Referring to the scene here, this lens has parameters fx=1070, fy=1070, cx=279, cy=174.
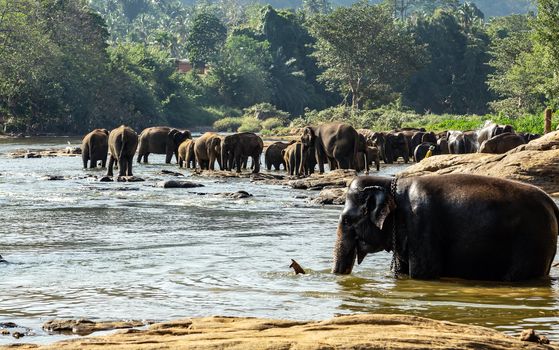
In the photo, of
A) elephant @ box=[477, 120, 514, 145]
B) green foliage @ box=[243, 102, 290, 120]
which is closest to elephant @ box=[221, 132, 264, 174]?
elephant @ box=[477, 120, 514, 145]

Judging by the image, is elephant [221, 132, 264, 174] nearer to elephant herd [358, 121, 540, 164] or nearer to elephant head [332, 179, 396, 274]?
elephant herd [358, 121, 540, 164]

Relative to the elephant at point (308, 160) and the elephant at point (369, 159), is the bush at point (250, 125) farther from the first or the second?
the elephant at point (308, 160)

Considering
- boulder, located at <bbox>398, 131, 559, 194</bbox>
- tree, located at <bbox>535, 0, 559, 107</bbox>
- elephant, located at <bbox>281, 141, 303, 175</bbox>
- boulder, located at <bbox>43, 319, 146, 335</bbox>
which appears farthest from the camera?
tree, located at <bbox>535, 0, 559, 107</bbox>

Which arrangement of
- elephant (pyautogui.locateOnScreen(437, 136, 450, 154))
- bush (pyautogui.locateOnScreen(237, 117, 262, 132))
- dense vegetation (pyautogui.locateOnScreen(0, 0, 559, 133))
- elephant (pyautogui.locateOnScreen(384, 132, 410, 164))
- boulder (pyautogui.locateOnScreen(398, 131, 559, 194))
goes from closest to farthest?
boulder (pyautogui.locateOnScreen(398, 131, 559, 194)) → elephant (pyautogui.locateOnScreen(437, 136, 450, 154)) → elephant (pyautogui.locateOnScreen(384, 132, 410, 164)) → dense vegetation (pyautogui.locateOnScreen(0, 0, 559, 133)) → bush (pyautogui.locateOnScreen(237, 117, 262, 132))

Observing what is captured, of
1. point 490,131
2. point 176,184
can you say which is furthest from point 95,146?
point 490,131

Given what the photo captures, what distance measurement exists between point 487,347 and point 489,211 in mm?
4588

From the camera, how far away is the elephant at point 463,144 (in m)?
37.0

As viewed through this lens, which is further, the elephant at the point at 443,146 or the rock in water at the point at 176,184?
the elephant at the point at 443,146

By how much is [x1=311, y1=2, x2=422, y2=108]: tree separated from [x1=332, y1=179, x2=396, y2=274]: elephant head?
284ft

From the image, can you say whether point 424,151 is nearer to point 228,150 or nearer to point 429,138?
point 429,138

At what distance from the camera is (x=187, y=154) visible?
40.1 metres

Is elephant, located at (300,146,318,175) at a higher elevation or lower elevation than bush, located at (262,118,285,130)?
lower

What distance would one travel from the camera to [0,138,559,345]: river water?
9281 millimetres

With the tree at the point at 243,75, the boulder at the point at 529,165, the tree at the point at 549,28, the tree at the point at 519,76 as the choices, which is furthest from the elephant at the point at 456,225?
the tree at the point at 243,75
